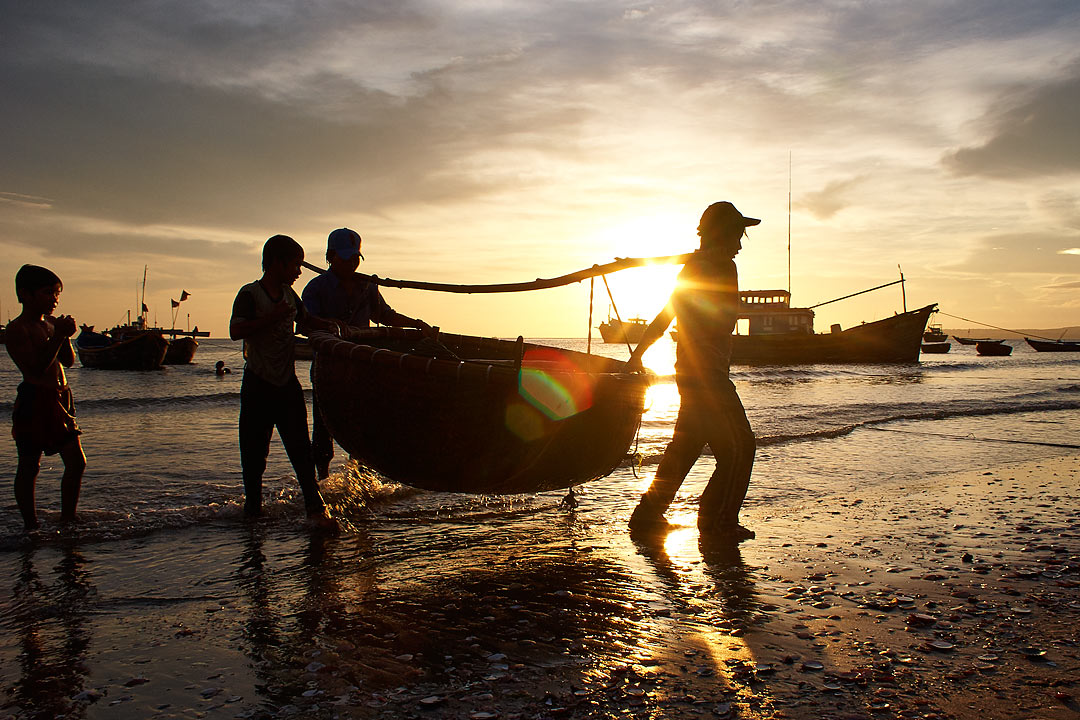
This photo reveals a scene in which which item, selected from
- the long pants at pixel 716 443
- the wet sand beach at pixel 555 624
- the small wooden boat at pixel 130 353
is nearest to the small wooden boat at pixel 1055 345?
the small wooden boat at pixel 130 353

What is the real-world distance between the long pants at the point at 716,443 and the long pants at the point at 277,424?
2.34m

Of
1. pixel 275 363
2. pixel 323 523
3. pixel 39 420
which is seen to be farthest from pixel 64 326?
pixel 323 523

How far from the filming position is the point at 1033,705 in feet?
7.59

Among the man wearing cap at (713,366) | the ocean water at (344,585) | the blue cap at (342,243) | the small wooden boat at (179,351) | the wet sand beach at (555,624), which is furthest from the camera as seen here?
the small wooden boat at (179,351)

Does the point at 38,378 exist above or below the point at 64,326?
below

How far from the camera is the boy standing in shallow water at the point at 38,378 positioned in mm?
4449

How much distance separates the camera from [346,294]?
17.7 ft

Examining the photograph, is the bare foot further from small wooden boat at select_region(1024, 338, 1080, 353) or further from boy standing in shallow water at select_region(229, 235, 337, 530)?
small wooden boat at select_region(1024, 338, 1080, 353)

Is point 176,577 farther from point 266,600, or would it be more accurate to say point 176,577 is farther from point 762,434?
point 762,434

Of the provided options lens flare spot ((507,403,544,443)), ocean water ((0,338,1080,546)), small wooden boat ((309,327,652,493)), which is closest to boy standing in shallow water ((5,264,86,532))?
ocean water ((0,338,1080,546))

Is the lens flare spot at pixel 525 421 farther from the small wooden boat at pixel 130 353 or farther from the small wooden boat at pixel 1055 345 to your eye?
the small wooden boat at pixel 1055 345

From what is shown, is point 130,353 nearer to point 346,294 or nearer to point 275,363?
point 346,294

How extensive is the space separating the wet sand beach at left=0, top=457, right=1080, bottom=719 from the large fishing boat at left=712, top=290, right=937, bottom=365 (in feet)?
129

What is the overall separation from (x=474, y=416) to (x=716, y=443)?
1723mm
